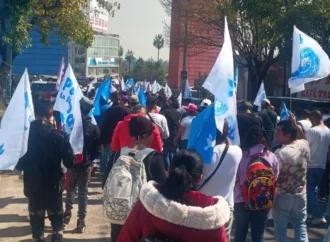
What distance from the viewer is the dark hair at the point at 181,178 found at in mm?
3156

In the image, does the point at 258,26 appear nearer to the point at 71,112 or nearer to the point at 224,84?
the point at 71,112

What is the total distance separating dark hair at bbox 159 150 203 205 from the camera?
3.16 meters

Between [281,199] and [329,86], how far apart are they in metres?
20.3

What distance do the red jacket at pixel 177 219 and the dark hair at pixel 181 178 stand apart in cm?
4

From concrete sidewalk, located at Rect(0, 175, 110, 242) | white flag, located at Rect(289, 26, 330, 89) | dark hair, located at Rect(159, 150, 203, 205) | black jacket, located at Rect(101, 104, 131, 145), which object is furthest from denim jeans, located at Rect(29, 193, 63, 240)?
white flag, located at Rect(289, 26, 330, 89)

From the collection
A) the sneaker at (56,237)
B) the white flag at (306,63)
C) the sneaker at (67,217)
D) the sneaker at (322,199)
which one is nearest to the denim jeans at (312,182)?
the white flag at (306,63)

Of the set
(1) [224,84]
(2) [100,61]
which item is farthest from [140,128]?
(2) [100,61]

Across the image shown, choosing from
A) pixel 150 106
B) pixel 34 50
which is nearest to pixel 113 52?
pixel 34 50

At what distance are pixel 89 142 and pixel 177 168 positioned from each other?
411 cm

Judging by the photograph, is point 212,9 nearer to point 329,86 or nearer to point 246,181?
point 329,86

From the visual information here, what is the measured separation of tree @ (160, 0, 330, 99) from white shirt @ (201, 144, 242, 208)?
58.1 ft

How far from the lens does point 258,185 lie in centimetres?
523

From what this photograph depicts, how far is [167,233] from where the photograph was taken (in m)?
3.08

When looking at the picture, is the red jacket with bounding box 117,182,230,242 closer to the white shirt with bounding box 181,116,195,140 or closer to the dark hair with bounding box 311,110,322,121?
the dark hair with bounding box 311,110,322,121
